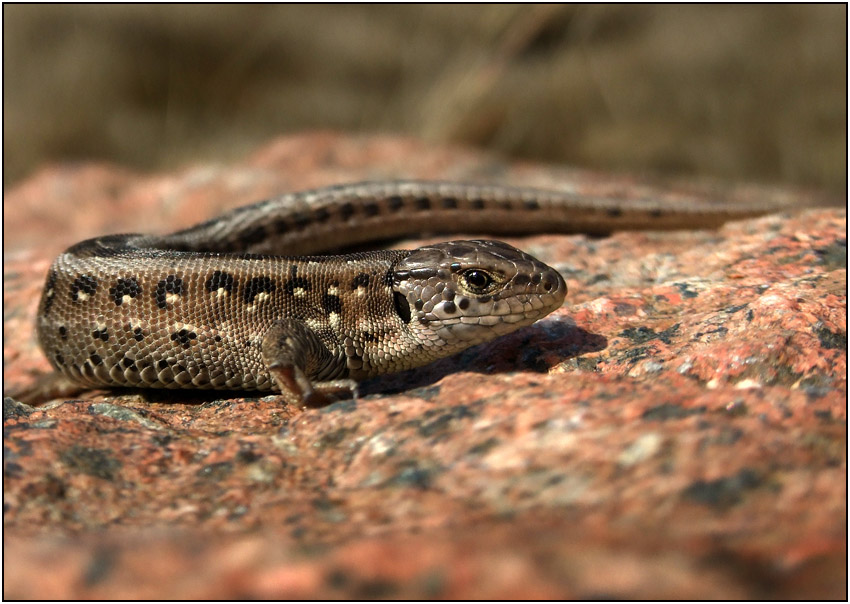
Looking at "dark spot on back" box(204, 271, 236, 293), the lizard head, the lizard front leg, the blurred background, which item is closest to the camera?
the lizard front leg

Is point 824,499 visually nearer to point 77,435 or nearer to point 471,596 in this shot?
point 471,596

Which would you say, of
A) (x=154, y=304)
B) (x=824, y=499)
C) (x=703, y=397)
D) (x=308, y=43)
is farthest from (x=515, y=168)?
(x=824, y=499)

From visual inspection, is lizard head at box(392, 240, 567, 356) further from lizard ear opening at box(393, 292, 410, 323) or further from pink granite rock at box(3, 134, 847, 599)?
pink granite rock at box(3, 134, 847, 599)

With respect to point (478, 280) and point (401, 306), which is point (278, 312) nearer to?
point (401, 306)

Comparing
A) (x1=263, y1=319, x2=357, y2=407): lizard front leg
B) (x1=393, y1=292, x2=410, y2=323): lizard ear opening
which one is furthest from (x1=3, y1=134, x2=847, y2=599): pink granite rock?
(x1=393, y1=292, x2=410, y2=323): lizard ear opening

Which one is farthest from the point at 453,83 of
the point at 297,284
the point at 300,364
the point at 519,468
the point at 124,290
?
the point at 519,468
